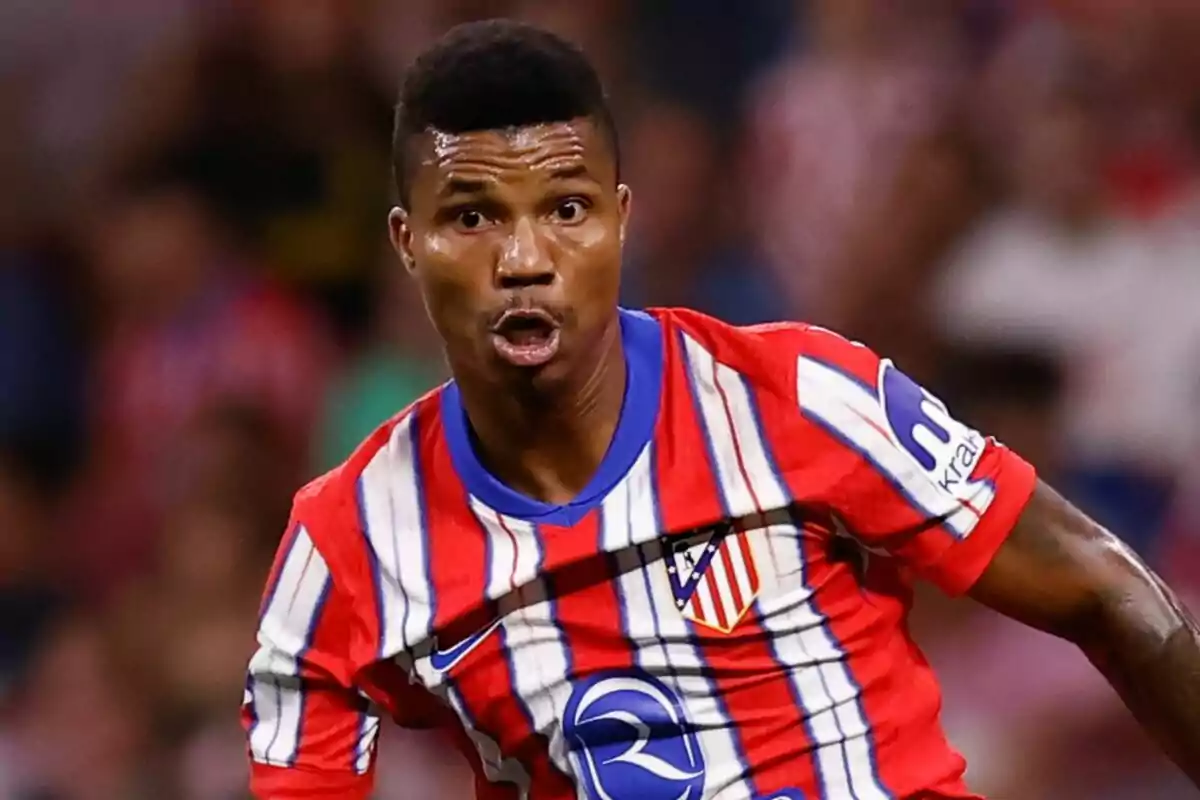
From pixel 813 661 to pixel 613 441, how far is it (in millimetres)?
271

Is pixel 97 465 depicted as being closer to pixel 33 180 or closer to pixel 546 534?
pixel 33 180

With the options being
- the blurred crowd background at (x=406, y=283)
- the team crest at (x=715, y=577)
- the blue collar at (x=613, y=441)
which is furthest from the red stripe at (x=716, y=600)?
the blurred crowd background at (x=406, y=283)

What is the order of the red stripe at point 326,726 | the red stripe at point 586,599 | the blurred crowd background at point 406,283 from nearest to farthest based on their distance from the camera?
the red stripe at point 586,599
the red stripe at point 326,726
the blurred crowd background at point 406,283

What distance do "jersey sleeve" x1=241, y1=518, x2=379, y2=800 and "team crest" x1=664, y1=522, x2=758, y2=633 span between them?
12.7 inches

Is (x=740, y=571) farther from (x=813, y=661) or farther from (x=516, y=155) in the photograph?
(x=516, y=155)

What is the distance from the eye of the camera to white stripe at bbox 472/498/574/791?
186cm

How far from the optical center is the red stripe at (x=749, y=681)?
185 centimetres

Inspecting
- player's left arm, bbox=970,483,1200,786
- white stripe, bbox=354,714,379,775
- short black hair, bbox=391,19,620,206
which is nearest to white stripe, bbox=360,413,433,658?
white stripe, bbox=354,714,379,775

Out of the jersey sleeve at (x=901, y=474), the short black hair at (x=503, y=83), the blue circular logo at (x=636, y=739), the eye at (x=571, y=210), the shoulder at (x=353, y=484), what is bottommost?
the blue circular logo at (x=636, y=739)

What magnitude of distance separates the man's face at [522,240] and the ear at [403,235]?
0.22 feet

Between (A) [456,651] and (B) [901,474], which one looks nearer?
(B) [901,474]

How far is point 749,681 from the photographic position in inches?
73.1

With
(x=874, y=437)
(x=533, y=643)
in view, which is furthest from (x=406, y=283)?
(x=874, y=437)

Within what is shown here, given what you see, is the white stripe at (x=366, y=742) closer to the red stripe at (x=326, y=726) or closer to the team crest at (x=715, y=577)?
the red stripe at (x=326, y=726)
